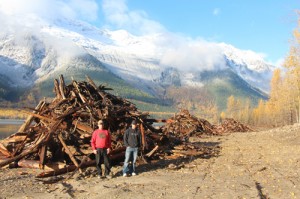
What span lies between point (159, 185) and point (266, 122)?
306 feet

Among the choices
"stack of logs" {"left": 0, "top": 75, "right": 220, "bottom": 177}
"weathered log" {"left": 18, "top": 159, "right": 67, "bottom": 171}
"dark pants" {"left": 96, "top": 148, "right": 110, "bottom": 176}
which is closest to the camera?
"dark pants" {"left": 96, "top": 148, "right": 110, "bottom": 176}

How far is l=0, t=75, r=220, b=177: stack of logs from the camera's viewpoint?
1312 centimetres

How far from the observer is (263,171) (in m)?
→ 12.7

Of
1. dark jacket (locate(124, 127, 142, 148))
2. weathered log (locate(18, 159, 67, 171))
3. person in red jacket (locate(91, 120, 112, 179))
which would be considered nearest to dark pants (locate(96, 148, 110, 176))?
person in red jacket (locate(91, 120, 112, 179))

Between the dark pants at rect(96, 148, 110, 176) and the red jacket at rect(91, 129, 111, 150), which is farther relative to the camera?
the red jacket at rect(91, 129, 111, 150)

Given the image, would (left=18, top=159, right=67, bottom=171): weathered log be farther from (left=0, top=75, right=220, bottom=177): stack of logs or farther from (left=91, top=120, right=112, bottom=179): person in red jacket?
(left=91, top=120, right=112, bottom=179): person in red jacket

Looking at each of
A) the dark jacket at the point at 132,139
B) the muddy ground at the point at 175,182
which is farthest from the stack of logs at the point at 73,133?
the dark jacket at the point at 132,139

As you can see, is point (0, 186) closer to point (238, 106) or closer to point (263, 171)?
point (263, 171)

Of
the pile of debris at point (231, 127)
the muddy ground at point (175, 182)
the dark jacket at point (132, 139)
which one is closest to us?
the muddy ground at point (175, 182)

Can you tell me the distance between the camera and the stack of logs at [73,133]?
13.1 meters

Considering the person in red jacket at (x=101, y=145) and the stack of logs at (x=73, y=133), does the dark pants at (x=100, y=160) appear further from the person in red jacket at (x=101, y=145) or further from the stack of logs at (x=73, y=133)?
the stack of logs at (x=73, y=133)

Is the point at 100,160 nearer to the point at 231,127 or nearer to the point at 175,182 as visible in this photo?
the point at 175,182

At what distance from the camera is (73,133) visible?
46.4 feet

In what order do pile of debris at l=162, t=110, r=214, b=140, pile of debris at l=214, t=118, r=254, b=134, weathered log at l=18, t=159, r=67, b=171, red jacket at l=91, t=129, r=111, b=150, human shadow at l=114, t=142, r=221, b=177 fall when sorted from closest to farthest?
red jacket at l=91, t=129, r=111, b=150 < weathered log at l=18, t=159, r=67, b=171 < human shadow at l=114, t=142, r=221, b=177 < pile of debris at l=162, t=110, r=214, b=140 < pile of debris at l=214, t=118, r=254, b=134
